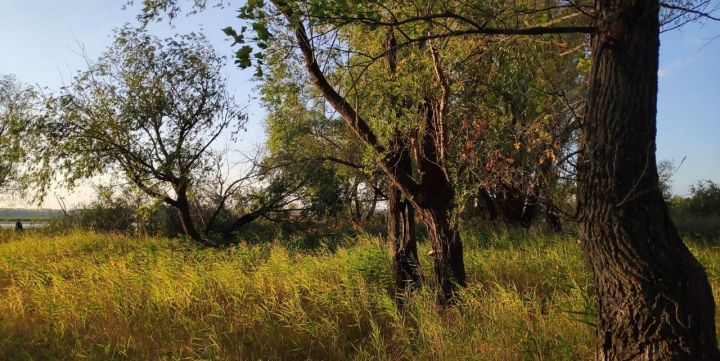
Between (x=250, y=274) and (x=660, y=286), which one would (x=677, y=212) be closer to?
(x=250, y=274)

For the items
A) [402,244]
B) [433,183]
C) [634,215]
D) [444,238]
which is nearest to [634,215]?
[634,215]

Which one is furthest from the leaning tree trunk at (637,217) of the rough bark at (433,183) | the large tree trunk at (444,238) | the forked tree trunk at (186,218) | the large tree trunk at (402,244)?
the forked tree trunk at (186,218)

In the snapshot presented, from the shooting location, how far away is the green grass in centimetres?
563

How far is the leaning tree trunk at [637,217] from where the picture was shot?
376 cm

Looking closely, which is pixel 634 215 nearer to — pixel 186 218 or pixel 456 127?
pixel 456 127

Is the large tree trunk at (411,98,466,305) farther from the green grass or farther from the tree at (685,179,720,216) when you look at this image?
the tree at (685,179,720,216)

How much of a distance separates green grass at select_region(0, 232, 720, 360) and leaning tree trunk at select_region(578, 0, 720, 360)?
2.92 ft

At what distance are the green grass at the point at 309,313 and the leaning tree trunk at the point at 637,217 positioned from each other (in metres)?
0.89

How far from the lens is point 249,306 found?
25.0 feet

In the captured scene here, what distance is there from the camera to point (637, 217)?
3.78 meters

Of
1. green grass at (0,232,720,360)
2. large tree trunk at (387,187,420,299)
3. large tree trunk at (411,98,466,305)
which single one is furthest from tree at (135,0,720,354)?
large tree trunk at (387,187,420,299)

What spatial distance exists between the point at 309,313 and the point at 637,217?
443cm

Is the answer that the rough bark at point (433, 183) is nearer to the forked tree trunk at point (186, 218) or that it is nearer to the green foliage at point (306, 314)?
the green foliage at point (306, 314)

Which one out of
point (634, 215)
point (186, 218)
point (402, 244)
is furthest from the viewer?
point (186, 218)
